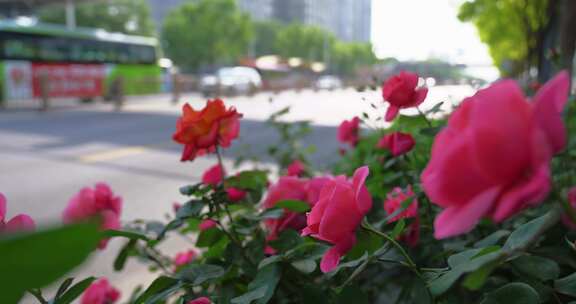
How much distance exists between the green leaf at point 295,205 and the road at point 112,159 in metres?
0.66

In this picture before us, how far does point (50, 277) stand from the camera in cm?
22

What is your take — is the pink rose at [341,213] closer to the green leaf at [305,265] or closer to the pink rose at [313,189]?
the green leaf at [305,265]

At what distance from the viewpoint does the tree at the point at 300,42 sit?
6108 centimetres

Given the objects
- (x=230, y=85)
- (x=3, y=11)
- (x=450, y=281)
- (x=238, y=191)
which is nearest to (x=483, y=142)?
(x=450, y=281)

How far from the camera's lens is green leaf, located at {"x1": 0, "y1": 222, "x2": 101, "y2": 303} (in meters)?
0.21

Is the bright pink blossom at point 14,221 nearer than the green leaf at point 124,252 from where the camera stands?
Yes

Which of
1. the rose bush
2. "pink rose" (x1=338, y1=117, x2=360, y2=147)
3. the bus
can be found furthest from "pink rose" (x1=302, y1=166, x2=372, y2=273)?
the bus

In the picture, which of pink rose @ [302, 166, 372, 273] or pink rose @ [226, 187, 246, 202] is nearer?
pink rose @ [302, 166, 372, 273]

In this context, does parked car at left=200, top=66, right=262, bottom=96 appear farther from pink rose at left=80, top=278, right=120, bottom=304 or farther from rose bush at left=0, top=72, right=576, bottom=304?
rose bush at left=0, top=72, right=576, bottom=304

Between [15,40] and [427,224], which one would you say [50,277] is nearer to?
[427,224]

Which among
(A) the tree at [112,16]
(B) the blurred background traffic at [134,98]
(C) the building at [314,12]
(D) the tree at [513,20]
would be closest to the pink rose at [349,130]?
(B) the blurred background traffic at [134,98]

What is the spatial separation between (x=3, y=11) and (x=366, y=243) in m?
33.8

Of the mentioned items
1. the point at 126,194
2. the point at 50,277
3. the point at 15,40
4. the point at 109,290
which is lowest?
the point at 126,194

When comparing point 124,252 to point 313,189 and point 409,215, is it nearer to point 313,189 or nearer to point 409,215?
point 313,189
